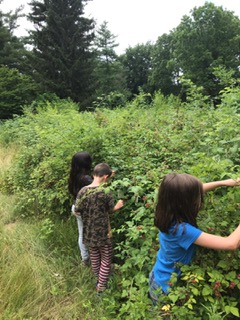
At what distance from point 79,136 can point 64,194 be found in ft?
2.95

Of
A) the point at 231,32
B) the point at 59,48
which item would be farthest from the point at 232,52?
the point at 59,48

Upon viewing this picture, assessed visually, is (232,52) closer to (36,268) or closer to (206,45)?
(206,45)

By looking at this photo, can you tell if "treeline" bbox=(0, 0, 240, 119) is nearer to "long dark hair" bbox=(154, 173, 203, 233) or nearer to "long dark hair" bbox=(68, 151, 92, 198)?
"long dark hair" bbox=(68, 151, 92, 198)

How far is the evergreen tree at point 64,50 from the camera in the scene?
26.5 meters

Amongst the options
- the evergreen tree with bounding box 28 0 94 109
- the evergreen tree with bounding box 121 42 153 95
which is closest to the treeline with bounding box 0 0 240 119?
the evergreen tree with bounding box 28 0 94 109

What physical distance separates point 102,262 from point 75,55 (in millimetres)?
26789

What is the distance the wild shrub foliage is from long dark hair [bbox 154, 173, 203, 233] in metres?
0.17

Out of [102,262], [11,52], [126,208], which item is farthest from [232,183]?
[11,52]

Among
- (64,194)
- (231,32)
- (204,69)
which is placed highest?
(231,32)

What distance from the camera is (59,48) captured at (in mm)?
26422

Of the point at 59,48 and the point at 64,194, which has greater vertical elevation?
the point at 59,48

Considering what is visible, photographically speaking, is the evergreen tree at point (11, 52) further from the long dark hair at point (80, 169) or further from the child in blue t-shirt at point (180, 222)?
the child in blue t-shirt at point (180, 222)

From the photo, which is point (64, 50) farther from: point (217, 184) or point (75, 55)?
point (217, 184)

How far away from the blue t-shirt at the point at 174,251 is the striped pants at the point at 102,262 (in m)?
1.12
